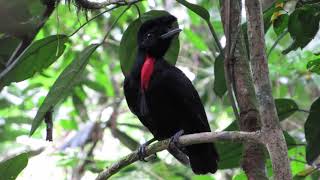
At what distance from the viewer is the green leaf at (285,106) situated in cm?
285

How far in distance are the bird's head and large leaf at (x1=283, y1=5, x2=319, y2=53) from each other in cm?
79

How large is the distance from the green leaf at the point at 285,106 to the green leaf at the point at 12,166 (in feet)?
4.05

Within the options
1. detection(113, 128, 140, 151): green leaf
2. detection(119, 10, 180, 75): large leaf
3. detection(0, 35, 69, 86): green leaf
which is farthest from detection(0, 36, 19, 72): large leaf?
detection(113, 128, 140, 151): green leaf

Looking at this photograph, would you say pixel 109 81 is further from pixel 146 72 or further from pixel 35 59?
pixel 35 59

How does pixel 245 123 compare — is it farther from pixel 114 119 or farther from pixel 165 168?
pixel 114 119

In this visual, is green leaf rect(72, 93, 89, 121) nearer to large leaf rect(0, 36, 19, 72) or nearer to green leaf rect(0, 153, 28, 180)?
large leaf rect(0, 36, 19, 72)

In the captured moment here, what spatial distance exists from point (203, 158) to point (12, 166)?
3.44 feet

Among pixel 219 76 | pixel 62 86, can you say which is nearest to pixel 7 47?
pixel 62 86

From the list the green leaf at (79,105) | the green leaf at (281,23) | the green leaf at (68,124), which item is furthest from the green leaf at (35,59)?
the green leaf at (68,124)

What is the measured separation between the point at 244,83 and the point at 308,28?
0.42 meters

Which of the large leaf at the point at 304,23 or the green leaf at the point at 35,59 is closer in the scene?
the large leaf at the point at 304,23

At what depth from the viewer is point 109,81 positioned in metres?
6.05

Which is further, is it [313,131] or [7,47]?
[7,47]

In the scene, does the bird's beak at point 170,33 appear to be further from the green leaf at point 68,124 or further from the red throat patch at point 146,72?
the green leaf at point 68,124
